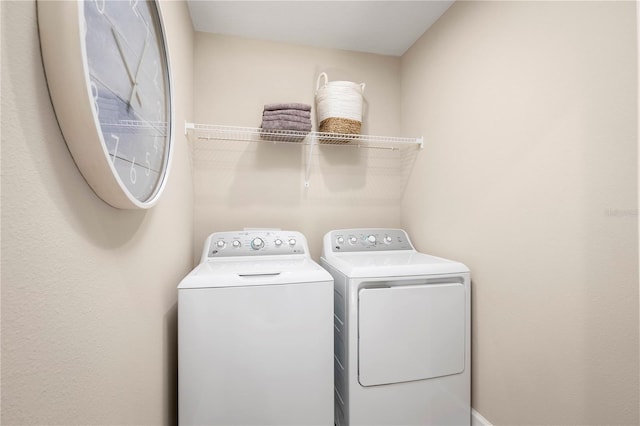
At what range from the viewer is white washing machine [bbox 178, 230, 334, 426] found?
1157 mm

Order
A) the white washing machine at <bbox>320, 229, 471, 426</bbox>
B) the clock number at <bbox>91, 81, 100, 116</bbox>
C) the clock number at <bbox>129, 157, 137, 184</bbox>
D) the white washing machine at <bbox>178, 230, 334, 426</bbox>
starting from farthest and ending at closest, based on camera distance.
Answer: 1. the white washing machine at <bbox>320, 229, 471, 426</bbox>
2. the white washing machine at <bbox>178, 230, 334, 426</bbox>
3. the clock number at <bbox>129, 157, 137, 184</bbox>
4. the clock number at <bbox>91, 81, 100, 116</bbox>

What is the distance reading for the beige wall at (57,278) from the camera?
41 cm

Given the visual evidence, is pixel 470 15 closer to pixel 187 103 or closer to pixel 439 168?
pixel 439 168

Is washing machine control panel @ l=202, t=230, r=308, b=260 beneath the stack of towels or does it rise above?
beneath

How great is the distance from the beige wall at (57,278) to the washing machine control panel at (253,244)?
73 cm

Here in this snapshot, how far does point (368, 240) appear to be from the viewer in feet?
6.31

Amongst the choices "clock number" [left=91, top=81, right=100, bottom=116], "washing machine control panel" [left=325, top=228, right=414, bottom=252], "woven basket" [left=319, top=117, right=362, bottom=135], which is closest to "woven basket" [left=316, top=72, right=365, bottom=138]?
"woven basket" [left=319, top=117, right=362, bottom=135]

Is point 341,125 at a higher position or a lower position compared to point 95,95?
higher

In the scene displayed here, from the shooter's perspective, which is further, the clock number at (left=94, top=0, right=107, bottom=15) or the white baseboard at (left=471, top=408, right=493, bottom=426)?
the white baseboard at (left=471, top=408, right=493, bottom=426)

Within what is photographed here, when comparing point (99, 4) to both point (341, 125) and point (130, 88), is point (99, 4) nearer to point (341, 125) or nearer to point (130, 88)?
point (130, 88)

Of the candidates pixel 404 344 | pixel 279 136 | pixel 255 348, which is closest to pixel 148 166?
pixel 255 348

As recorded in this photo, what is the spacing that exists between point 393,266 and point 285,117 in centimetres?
110

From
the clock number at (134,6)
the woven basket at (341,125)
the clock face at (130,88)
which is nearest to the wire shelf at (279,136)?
the woven basket at (341,125)

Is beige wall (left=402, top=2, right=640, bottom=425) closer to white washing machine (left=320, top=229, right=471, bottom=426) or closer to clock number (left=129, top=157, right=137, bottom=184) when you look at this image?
white washing machine (left=320, top=229, right=471, bottom=426)
